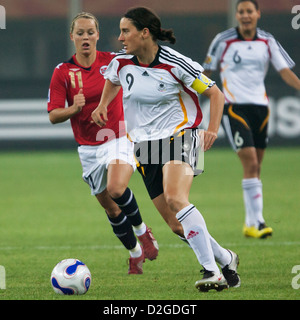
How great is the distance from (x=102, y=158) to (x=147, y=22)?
155 cm

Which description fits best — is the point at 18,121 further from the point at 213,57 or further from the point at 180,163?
the point at 180,163

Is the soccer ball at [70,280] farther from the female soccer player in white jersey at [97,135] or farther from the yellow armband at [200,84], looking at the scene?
the yellow armband at [200,84]

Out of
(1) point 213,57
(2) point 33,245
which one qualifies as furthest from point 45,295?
(1) point 213,57

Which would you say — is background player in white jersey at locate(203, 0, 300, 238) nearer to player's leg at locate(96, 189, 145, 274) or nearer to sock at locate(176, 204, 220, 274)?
player's leg at locate(96, 189, 145, 274)

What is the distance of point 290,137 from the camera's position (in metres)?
19.1

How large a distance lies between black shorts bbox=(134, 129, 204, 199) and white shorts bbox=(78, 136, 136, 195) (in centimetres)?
69

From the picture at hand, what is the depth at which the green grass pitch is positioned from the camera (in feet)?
20.8

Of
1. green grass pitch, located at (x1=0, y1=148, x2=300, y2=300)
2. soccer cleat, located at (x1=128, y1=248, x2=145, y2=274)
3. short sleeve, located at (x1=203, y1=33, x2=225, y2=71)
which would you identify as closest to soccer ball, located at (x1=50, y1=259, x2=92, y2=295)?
green grass pitch, located at (x1=0, y1=148, x2=300, y2=300)

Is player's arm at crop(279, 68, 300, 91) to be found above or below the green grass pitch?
above

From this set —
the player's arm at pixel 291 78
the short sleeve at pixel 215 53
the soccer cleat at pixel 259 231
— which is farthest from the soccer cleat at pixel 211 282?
the short sleeve at pixel 215 53

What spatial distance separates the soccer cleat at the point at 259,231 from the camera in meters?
9.17

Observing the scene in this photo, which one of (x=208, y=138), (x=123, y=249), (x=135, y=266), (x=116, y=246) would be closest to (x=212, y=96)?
(x=208, y=138)

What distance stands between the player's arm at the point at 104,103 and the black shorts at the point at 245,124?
279 centimetres

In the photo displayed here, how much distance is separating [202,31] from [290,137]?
639 cm
